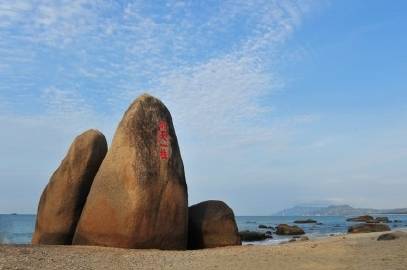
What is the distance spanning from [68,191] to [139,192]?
11.3 ft

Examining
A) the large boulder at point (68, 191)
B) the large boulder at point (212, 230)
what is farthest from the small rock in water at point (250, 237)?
the large boulder at point (68, 191)

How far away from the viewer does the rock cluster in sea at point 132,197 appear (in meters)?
13.4

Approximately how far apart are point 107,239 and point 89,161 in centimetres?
334

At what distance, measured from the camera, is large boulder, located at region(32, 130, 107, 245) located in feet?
51.1

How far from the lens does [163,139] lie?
48.1 feet

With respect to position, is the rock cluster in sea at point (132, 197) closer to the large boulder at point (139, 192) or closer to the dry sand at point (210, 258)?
the large boulder at point (139, 192)

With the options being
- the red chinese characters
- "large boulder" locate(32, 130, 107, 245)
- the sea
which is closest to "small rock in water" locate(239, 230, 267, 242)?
the sea

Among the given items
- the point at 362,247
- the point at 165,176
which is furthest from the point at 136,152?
the point at 362,247

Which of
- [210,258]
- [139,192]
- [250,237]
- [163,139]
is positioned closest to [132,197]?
[139,192]

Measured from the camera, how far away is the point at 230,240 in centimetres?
1616

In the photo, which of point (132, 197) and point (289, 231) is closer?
point (132, 197)

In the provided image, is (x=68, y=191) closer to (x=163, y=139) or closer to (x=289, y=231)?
(x=163, y=139)

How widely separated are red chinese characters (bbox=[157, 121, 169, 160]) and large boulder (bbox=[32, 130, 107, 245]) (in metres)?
2.56

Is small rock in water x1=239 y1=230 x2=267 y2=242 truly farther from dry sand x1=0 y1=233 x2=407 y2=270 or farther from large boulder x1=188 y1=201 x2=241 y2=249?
dry sand x1=0 y1=233 x2=407 y2=270
